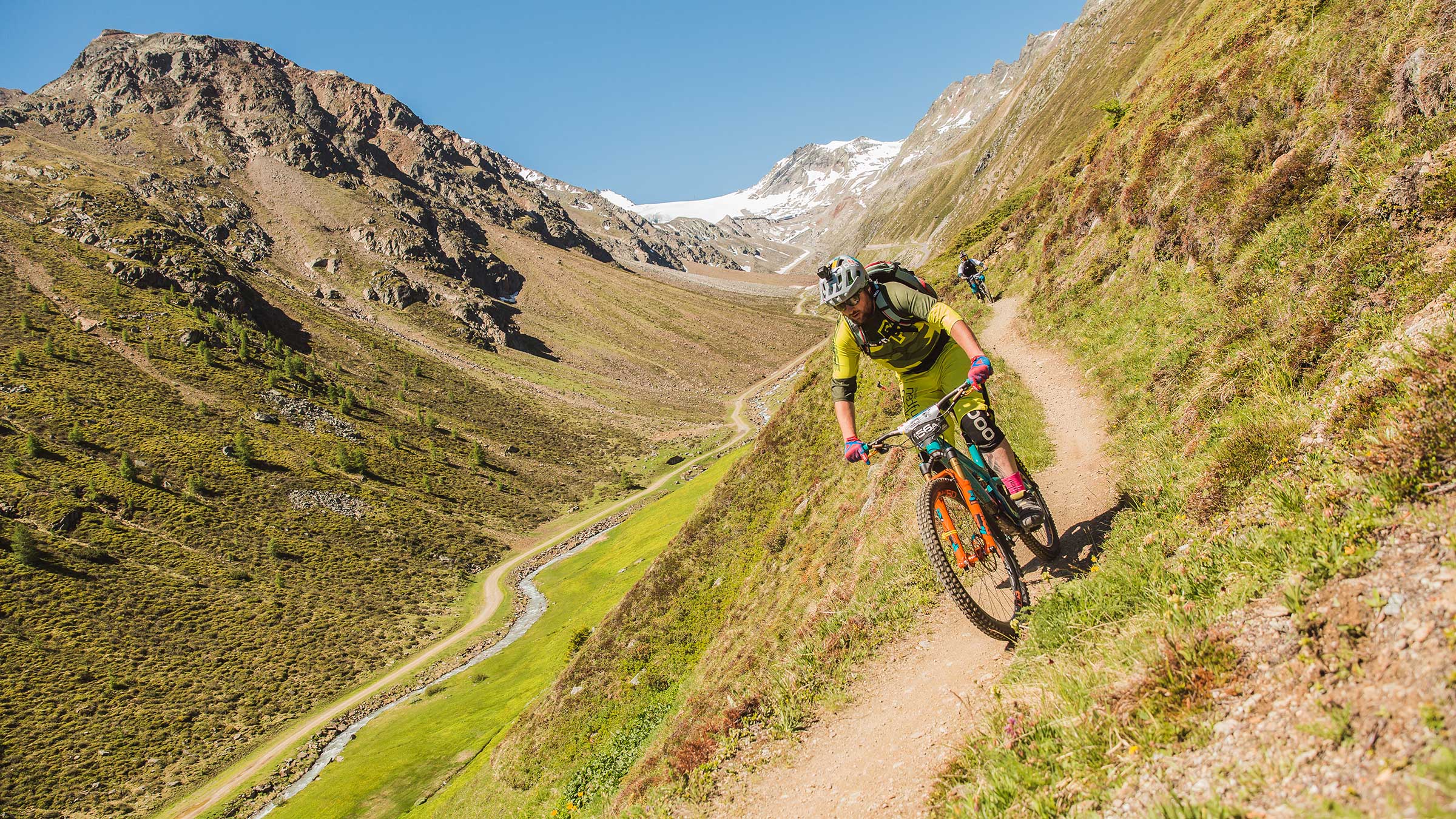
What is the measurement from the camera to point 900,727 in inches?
275

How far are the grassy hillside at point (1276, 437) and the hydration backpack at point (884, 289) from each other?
3.77 meters

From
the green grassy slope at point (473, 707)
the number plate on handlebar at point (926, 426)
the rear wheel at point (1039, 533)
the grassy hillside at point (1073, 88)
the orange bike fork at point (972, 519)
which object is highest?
the grassy hillside at point (1073, 88)

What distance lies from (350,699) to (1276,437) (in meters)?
80.3

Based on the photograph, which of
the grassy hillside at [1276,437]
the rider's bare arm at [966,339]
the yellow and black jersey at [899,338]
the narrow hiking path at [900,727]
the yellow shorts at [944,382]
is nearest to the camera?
the grassy hillside at [1276,437]

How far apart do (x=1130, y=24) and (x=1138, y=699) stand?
184 meters

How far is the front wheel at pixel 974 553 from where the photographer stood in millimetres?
7262

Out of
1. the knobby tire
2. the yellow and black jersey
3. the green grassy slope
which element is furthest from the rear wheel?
the green grassy slope

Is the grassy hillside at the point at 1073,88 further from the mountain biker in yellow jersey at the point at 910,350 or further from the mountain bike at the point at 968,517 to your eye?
the mountain bike at the point at 968,517

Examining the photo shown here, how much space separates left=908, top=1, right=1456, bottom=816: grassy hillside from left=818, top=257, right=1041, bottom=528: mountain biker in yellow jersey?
6.06 feet

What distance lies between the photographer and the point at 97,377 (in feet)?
329

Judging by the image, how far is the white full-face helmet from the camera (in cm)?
768

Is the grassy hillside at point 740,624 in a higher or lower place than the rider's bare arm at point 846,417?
lower

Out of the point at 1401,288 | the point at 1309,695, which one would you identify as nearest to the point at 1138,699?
the point at 1309,695

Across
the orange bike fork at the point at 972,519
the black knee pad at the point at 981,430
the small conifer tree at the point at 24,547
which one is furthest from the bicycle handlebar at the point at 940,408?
the small conifer tree at the point at 24,547
